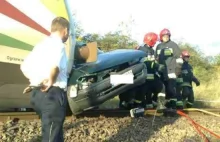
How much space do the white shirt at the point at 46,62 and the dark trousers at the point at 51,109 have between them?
10cm

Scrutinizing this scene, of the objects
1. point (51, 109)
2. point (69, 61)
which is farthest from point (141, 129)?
point (51, 109)

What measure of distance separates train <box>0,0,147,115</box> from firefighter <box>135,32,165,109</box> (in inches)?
52.2

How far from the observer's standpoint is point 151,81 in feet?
30.3

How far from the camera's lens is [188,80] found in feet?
38.0

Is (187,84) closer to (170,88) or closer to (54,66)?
(170,88)

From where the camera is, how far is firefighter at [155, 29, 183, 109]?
9809mm

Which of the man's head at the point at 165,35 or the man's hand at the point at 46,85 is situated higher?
the man's head at the point at 165,35

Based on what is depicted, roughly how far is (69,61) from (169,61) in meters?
3.83

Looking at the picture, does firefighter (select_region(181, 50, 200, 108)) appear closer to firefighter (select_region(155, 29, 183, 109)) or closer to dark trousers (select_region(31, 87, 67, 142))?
firefighter (select_region(155, 29, 183, 109))

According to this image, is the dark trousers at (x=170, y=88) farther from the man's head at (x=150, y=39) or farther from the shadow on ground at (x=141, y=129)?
the shadow on ground at (x=141, y=129)

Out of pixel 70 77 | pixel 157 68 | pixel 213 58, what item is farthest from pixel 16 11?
pixel 213 58

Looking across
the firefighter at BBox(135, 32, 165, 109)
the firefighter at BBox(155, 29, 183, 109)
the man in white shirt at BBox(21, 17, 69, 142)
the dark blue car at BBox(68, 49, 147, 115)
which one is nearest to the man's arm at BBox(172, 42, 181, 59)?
the firefighter at BBox(155, 29, 183, 109)

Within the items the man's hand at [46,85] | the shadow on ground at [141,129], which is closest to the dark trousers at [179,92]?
the shadow on ground at [141,129]

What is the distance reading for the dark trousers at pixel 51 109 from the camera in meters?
4.18
